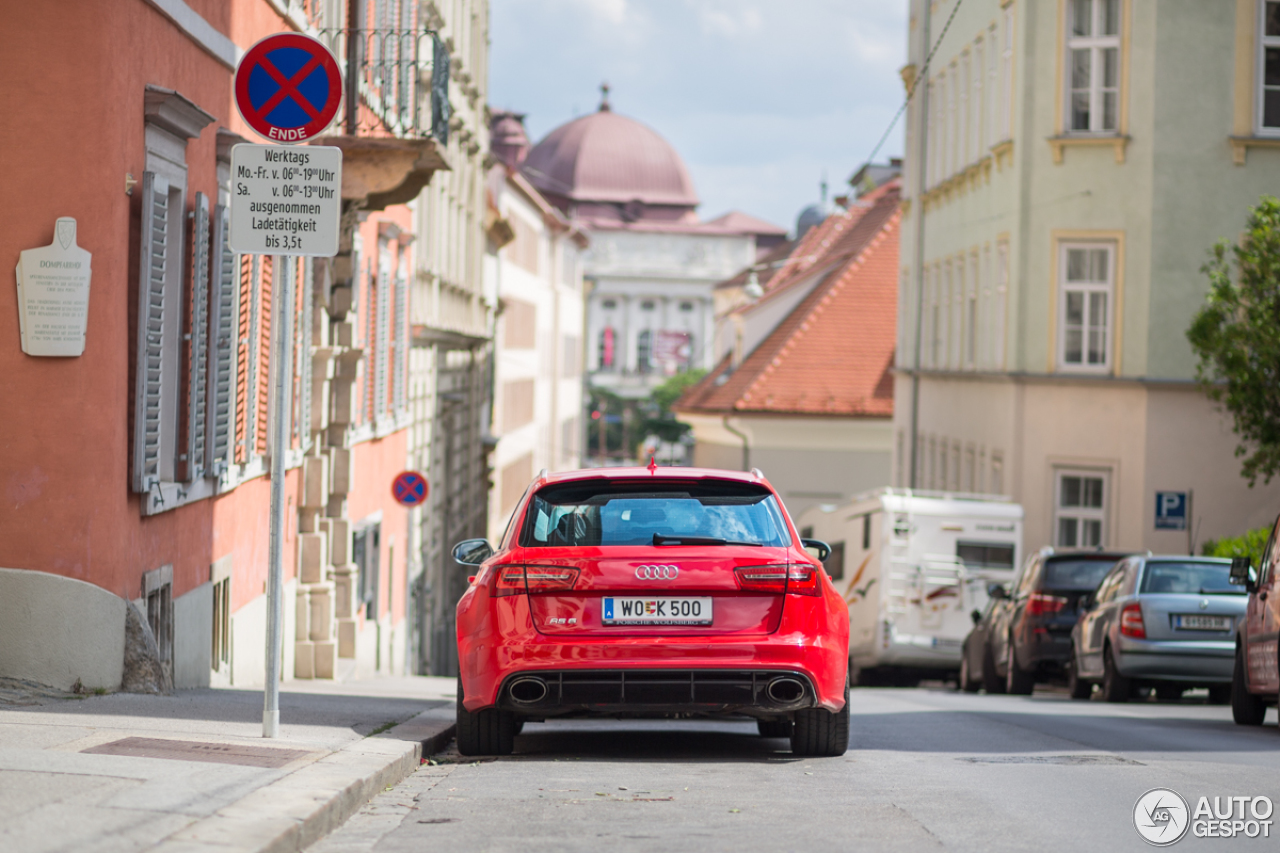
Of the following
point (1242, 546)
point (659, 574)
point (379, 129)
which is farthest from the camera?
point (1242, 546)

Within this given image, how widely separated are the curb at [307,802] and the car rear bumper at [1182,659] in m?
→ 10.1

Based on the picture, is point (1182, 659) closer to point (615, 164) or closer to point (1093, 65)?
point (1093, 65)

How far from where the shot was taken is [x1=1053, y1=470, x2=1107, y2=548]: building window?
104 ft

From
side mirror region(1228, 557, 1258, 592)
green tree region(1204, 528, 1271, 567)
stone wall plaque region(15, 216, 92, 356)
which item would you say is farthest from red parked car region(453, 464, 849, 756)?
green tree region(1204, 528, 1271, 567)

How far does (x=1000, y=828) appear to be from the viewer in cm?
747

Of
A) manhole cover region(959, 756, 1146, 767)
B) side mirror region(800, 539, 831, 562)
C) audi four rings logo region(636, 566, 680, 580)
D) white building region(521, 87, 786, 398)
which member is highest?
white building region(521, 87, 786, 398)

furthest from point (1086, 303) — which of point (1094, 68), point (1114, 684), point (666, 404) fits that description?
point (666, 404)

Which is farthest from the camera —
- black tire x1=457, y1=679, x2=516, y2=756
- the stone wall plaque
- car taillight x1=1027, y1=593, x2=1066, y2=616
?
car taillight x1=1027, y1=593, x2=1066, y2=616

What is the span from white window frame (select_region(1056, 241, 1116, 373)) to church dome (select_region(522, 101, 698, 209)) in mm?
112738

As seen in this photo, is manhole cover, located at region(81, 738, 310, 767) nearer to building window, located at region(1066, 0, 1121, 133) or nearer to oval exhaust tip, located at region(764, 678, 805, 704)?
oval exhaust tip, located at region(764, 678, 805, 704)

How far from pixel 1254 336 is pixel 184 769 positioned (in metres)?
19.5

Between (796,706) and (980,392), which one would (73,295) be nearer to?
(796,706)

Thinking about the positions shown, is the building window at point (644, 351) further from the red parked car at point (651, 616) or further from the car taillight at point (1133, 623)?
the red parked car at point (651, 616)

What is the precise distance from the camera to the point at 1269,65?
31.0 metres
